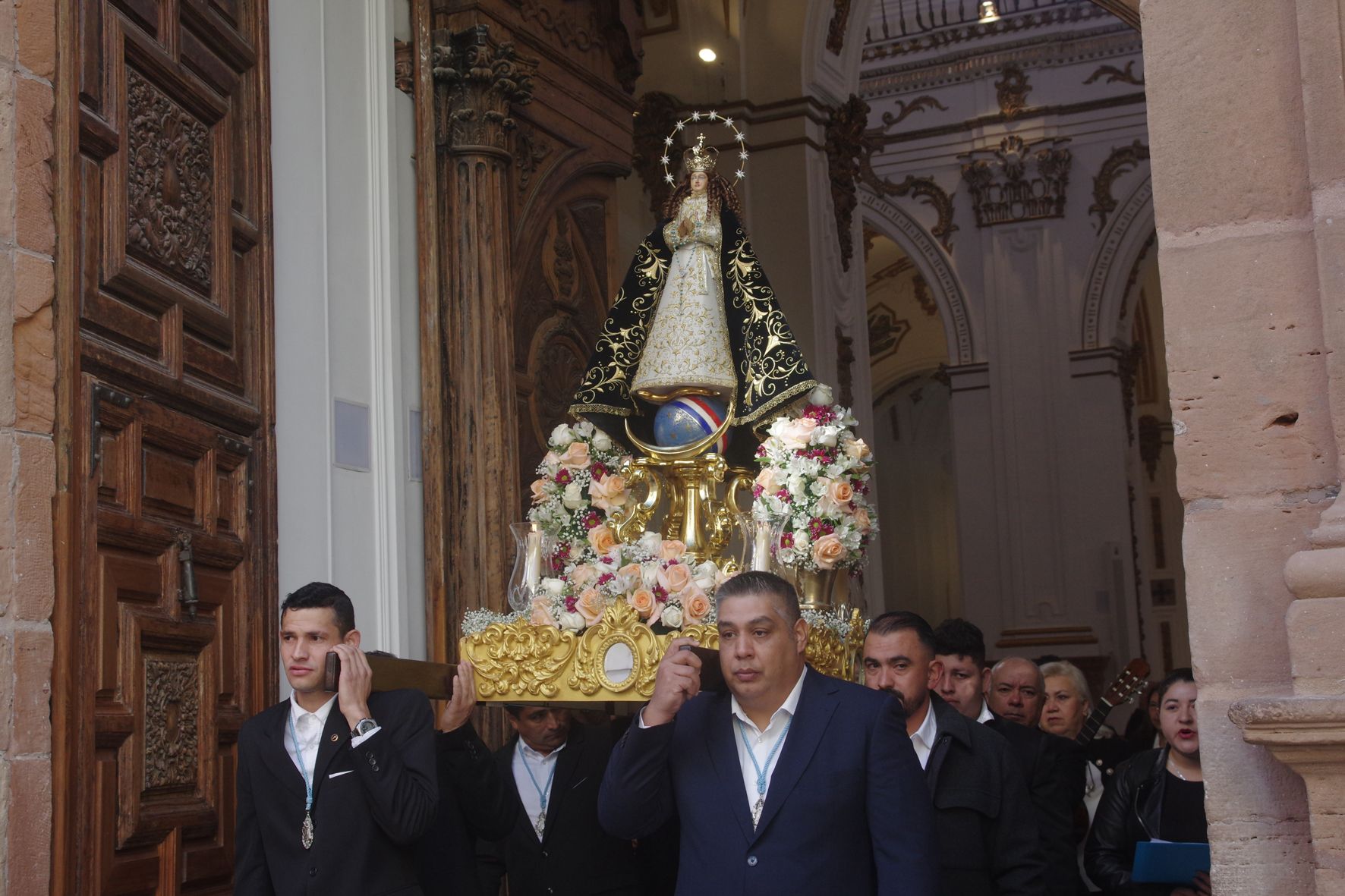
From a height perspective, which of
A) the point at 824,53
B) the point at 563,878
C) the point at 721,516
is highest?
the point at 824,53

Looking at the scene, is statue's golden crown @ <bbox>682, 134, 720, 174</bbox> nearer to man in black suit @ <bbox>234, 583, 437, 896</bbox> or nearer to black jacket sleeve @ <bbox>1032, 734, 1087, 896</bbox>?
black jacket sleeve @ <bbox>1032, 734, 1087, 896</bbox>

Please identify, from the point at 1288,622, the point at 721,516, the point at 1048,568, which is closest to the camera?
the point at 1288,622

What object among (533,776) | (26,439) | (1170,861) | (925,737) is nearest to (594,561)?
(533,776)

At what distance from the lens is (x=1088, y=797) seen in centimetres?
587

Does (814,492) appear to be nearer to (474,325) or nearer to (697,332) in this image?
(697,332)

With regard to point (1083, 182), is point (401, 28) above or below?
Result: below

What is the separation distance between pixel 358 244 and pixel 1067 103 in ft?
36.4

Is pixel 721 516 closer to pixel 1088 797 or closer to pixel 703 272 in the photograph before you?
pixel 703 272

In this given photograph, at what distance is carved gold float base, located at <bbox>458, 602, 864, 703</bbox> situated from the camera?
4691 millimetres

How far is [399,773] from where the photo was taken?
144 inches

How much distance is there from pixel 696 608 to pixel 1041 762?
1112 millimetres

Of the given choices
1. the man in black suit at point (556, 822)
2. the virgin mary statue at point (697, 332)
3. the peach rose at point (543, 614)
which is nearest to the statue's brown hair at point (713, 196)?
the virgin mary statue at point (697, 332)

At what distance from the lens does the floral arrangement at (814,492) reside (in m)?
4.94

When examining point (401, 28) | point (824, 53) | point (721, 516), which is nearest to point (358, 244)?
point (401, 28)
